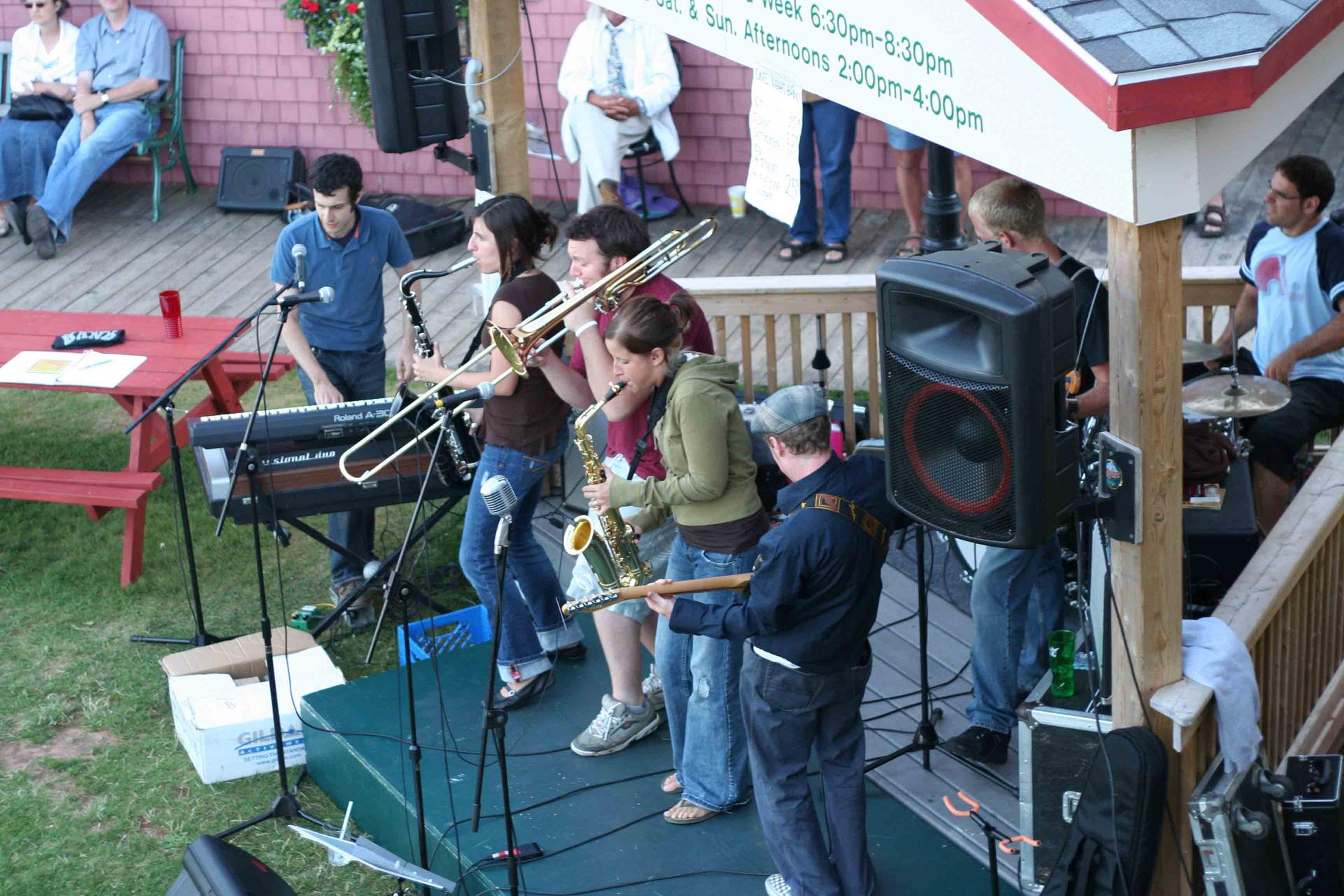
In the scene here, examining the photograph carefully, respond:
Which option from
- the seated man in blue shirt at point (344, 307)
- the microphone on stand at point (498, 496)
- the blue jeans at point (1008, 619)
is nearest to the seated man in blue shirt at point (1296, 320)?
the blue jeans at point (1008, 619)

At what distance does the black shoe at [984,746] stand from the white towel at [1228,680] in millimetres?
1063

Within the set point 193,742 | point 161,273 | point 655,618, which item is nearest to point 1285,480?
point 655,618

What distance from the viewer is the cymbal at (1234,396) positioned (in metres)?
4.90

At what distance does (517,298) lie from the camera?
4680 mm

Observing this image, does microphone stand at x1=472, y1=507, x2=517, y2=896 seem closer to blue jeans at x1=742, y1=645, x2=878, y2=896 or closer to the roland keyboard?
blue jeans at x1=742, y1=645, x2=878, y2=896

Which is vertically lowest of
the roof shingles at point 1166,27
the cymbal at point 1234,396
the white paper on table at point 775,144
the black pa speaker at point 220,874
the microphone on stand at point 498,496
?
the black pa speaker at point 220,874

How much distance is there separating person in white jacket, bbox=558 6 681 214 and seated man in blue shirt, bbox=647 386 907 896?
5.62m

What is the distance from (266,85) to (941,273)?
9.07 metres

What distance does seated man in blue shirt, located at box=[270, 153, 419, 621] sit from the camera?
19.5ft

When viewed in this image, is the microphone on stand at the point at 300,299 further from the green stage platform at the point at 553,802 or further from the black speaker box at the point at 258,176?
the black speaker box at the point at 258,176

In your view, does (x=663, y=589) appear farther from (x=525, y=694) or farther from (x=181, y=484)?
(x=181, y=484)

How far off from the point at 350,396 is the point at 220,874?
317cm

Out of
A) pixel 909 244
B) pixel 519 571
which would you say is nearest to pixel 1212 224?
pixel 909 244

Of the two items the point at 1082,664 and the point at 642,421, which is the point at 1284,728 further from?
the point at 642,421
